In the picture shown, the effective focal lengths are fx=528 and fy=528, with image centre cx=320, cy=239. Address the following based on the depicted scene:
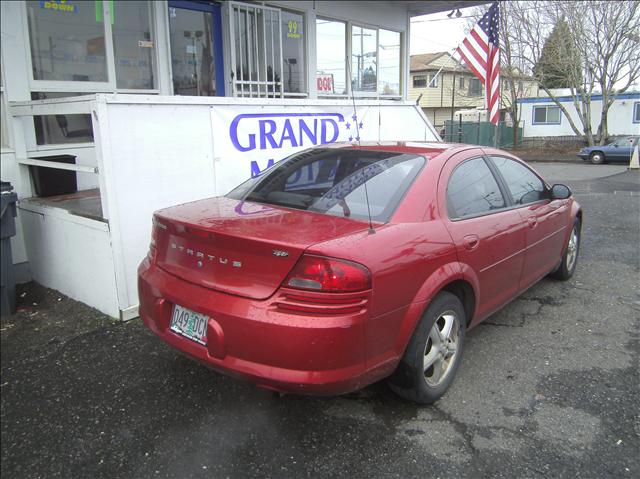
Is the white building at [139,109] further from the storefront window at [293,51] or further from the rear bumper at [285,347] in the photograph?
the rear bumper at [285,347]

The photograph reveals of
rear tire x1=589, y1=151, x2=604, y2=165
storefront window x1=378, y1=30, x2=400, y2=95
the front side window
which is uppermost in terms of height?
storefront window x1=378, y1=30, x2=400, y2=95

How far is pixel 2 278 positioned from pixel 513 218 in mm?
4409

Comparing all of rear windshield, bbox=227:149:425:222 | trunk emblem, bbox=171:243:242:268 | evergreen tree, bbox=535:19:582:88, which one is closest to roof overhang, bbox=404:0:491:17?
rear windshield, bbox=227:149:425:222

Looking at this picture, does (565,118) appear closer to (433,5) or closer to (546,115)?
(546,115)

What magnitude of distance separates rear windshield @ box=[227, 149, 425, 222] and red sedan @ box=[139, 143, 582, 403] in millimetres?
13

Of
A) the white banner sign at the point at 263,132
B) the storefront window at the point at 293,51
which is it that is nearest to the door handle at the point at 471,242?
the white banner sign at the point at 263,132

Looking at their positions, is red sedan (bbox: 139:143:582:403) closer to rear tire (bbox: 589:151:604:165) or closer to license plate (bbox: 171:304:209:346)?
license plate (bbox: 171:304:209:346)

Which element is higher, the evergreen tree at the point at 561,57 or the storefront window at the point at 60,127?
the evergreen tree at the point at 561,57

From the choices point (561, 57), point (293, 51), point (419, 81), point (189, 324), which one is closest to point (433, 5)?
point (293, 51)

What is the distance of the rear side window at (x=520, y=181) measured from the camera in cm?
425

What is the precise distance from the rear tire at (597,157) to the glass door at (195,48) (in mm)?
20300

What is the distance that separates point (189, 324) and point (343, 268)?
970mm

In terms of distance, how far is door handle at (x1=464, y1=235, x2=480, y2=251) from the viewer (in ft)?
11.0

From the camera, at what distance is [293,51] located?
29.4 ft
